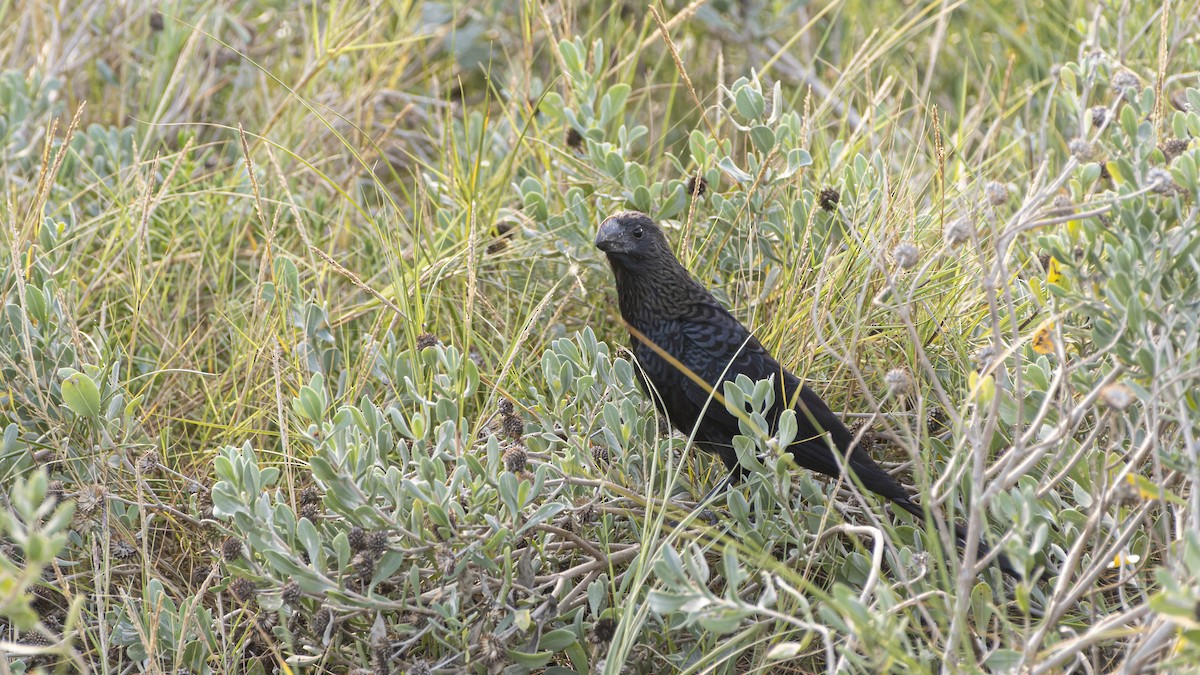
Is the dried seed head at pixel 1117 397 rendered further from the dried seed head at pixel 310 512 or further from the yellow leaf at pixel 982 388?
the dried seed head at pixel 310 512

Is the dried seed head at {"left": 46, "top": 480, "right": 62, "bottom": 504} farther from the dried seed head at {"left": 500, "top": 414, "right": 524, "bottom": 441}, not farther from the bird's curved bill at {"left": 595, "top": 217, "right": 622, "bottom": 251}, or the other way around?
the bird's curved bill at {"left": 595, "top": 217, "right": 622, "bottom": 251}

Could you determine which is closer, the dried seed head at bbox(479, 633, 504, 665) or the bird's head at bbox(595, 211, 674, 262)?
the dried seed head at bbox(479, 633, 504, 665)

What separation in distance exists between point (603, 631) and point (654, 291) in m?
0.97

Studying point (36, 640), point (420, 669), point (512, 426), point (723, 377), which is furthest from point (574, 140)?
point (36, 640)

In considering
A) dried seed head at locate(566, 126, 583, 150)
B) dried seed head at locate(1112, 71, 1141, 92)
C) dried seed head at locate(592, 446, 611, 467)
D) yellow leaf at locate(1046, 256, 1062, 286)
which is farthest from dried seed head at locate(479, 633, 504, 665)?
dried seed head at locate(566, 126, 583, 150)

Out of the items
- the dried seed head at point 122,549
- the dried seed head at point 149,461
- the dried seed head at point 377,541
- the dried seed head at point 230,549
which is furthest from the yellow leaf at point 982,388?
the dried seed head at point 122,549

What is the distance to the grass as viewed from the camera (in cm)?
195

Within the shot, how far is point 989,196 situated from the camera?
1937mm

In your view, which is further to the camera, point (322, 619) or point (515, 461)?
point (515, 461)

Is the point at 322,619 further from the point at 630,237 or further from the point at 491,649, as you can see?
the point at 630,237

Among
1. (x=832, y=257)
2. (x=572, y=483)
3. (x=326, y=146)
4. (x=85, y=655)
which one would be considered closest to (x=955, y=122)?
(x=832, y=257)

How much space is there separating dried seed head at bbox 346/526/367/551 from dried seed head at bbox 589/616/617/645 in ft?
1.54

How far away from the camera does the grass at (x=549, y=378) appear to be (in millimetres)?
1953

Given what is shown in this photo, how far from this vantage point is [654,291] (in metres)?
2.89
